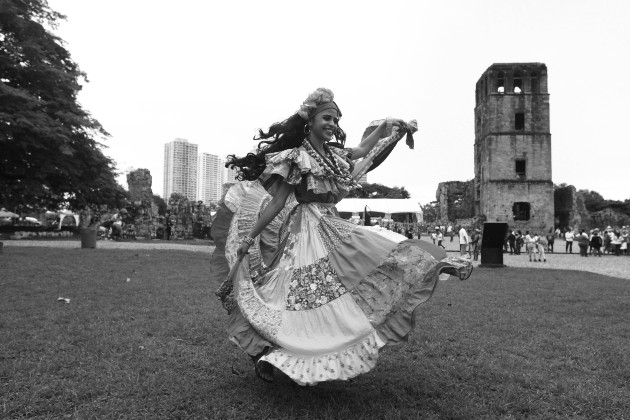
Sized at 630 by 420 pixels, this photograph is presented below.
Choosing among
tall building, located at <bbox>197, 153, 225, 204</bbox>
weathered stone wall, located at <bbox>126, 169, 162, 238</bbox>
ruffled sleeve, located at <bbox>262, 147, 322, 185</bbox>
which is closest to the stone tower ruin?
weathered stone wall, located at <bbox>126, 169, 162, 238</bbox>

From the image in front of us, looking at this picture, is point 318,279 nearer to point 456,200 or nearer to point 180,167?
point 456,200

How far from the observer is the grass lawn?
10.2 feet

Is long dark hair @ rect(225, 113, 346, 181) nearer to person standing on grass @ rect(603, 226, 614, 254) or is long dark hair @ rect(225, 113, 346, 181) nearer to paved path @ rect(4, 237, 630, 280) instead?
paved path @ rect(4, 237, 630, 280)

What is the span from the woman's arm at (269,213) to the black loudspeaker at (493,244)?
1299 centimetres

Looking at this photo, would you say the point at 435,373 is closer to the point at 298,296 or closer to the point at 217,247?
the point at 298,296

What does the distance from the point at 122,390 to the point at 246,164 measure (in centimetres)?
202

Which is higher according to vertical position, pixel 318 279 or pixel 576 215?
pixel 576 215

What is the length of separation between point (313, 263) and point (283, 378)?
107 centimetres

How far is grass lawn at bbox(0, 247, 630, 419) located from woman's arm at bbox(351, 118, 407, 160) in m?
1.91

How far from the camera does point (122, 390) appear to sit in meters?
3.37

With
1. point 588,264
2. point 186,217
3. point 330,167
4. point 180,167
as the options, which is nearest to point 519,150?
point 588,264

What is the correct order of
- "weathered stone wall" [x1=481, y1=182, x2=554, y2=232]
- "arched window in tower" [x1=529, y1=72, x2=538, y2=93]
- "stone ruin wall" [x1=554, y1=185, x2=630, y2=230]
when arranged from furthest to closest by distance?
"stone ruin wall" [x1=554, y1=185, x2=630, y2=230], "arched window in tower" [x1=529, y1=72, x2=538, y2=93], "weathered stone wall" [x1=481, y1=182, x2=554, y2=232]

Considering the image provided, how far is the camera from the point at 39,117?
54.3 ft

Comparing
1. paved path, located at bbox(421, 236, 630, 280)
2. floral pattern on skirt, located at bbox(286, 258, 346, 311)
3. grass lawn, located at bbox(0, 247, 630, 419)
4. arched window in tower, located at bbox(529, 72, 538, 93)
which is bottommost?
paved path, located at bbox(421, 236, 630, 280)
